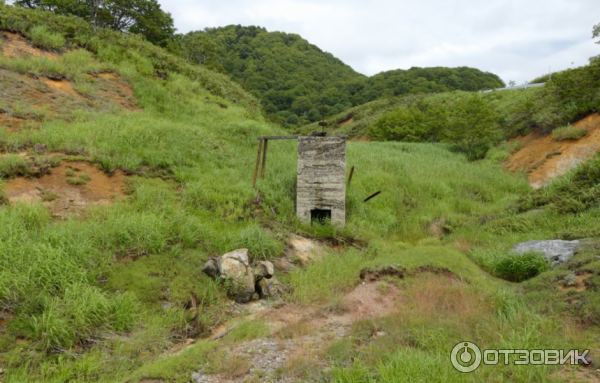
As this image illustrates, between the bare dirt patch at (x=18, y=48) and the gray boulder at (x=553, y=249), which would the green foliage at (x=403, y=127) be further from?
the bare dirt patch at (x=18, y=48)

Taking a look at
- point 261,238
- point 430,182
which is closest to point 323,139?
point 261,238

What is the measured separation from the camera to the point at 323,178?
9.34m

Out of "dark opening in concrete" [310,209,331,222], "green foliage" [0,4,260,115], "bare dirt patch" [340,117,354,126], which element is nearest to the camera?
"dark opening in concrete" [310,209,331,222]

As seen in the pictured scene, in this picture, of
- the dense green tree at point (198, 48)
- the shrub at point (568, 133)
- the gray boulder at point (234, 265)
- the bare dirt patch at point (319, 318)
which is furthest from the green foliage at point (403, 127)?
the gray boulder at point (234, 265)

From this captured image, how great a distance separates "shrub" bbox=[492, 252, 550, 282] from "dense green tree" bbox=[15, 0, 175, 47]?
19.6 meters

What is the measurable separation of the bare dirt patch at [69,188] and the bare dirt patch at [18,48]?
6765mm

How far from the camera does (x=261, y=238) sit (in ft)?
23.6

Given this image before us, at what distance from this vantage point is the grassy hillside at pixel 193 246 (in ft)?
12.5

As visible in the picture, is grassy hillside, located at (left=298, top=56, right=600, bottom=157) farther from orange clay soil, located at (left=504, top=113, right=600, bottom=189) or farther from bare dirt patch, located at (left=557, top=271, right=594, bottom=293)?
bare dirt patch, located at (left=557, top=271, right=594, bottom=293)

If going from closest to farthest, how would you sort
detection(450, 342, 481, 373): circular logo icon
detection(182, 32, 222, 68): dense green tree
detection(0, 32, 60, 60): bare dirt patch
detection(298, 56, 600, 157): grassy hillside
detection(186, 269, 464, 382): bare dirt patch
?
detection(450, 342, 481, 373): circular logo icon → detection(186, 269, 464, 382): bare dirt patch → detection(0, 32, 60, 60): bare dirt patch → detection(298, 56, 600, 157): grassy hillside → detection(182, 32, 222, 68): dense green tree

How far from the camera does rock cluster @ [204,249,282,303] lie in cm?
587

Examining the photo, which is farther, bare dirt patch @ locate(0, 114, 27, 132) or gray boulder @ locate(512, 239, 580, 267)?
bare dirt patch @ locate(0, 114, 27, 132)

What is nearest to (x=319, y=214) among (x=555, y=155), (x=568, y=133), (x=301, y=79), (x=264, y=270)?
(x=264, y=270)

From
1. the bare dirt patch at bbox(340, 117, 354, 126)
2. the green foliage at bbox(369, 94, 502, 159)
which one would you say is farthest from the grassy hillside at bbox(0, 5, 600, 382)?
the bare dirt patch at bbox(340, 117, 354, 126)
